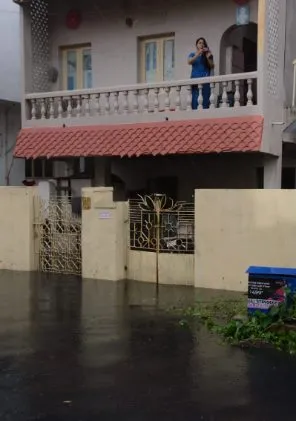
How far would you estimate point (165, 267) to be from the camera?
9.62 metres

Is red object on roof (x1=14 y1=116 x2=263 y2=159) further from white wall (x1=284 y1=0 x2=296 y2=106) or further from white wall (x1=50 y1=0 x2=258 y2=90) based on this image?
white wall (x1=50 y1=0 x2=258 y2=90)

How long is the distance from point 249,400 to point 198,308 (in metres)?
3.25

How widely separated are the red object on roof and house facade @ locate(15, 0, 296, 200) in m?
0.02

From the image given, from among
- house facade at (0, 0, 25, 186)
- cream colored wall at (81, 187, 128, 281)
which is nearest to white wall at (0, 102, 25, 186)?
house facade at (0, 0, 25, 186)

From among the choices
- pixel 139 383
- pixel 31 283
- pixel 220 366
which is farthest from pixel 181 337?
pixel 31 283

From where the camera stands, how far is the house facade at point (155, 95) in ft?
34.8

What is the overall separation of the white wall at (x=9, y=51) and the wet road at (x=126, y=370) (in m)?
9.05

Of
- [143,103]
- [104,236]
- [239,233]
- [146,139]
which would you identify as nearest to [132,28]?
[143,103]

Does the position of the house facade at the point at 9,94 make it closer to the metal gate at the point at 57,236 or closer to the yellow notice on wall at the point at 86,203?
the metal gate at the point at 57,236

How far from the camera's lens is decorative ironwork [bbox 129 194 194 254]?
9531mm

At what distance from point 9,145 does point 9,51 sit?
2634mm

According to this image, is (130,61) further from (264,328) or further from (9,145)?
(264,328)

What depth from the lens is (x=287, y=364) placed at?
18.1ft

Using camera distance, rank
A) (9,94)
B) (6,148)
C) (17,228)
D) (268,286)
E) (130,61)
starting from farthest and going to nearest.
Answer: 1. (6,148)
2. (9,94)
3. (130,61)
4. (17,228)
5. (268,286)
